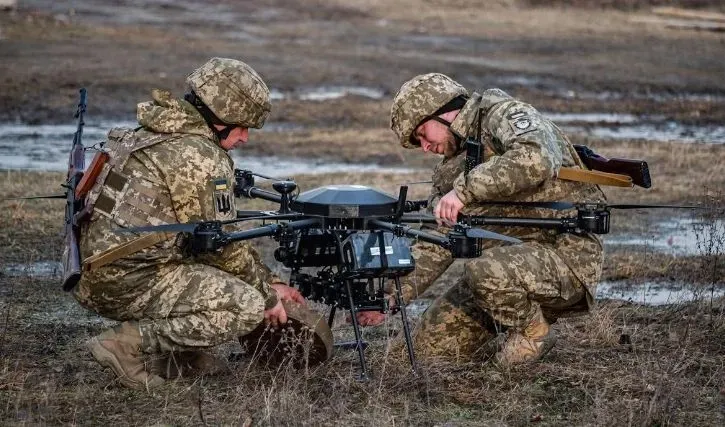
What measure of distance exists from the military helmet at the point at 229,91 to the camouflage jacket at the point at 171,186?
13 centimetres

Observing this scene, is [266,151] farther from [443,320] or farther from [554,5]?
[554,5]

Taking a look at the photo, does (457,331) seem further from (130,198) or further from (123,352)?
(130,198)

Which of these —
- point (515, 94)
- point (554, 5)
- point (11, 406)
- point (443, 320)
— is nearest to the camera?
point (11, 406)

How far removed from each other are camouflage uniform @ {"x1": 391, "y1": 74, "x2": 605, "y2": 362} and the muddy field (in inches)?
18.2

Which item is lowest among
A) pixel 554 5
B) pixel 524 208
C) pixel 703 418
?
pixel 554 5

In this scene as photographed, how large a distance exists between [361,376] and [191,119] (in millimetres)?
1730

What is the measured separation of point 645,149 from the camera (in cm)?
1912

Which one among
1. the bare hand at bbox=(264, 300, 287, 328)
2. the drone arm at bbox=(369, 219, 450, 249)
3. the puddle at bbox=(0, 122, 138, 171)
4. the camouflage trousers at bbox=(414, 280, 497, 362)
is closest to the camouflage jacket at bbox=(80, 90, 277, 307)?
the bare hand at bbox=(264, 300, 287, 328)

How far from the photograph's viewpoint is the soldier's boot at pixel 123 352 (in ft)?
24.8

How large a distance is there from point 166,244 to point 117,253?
0.32 metres

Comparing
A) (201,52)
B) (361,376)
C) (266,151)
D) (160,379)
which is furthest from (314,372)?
(201,52)

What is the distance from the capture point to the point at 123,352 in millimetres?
7586

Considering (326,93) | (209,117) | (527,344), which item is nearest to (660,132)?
(326,93)

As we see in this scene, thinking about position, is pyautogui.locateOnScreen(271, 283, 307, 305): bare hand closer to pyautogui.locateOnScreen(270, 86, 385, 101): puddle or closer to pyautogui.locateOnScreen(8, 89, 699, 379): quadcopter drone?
pyautogui.locateOnScreen(8, 89, 699, 379): quadcopter drone
